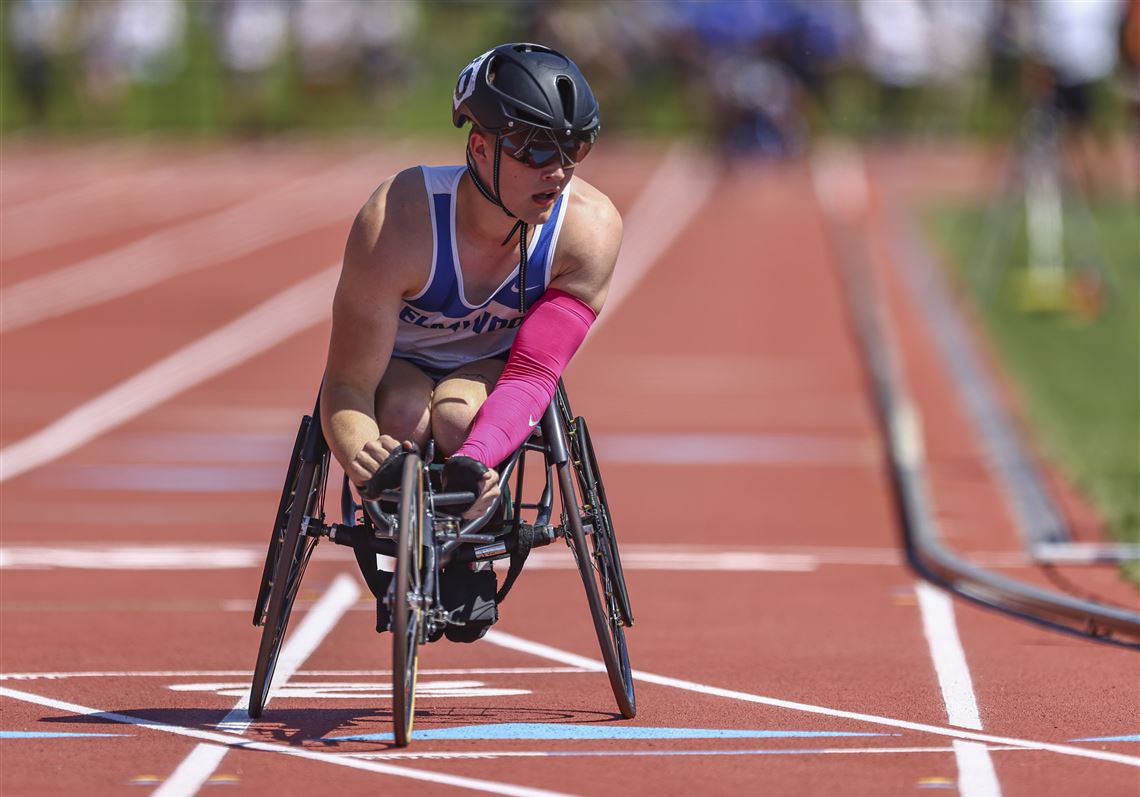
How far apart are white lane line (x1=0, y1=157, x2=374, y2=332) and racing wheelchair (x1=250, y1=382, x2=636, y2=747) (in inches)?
563

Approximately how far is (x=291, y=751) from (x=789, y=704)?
1638mm

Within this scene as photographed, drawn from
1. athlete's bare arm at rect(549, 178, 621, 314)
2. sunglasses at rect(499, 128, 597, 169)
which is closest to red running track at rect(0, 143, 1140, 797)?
athlete's bare arm at rect(549, 178, 621, 314)

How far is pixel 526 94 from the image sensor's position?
6.45 metres

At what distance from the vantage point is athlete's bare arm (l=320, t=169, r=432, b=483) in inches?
256

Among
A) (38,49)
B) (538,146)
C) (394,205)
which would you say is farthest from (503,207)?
(38,49)

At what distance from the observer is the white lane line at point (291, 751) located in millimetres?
6043

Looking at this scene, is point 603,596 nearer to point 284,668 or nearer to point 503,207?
point 503,207

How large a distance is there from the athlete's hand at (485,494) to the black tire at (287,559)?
49cm

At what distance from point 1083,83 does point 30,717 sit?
63.5 ft

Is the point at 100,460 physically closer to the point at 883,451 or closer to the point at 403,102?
the point at 883,451

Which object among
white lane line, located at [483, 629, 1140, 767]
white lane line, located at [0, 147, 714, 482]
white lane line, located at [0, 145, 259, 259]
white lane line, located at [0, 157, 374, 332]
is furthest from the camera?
white lane line, located at [0, 145, 259, 259]

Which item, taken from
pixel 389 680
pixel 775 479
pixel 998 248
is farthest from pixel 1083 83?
pixel 389 680

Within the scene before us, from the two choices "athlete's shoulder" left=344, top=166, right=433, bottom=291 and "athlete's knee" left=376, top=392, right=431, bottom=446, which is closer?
"athlete's shoulder" left=344, top=166, right=433, bottom=291

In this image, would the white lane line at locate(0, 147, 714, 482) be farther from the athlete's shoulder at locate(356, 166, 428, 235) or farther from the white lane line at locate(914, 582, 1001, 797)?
the athlete's shoulder at locate(356, 166, 428, 235)
